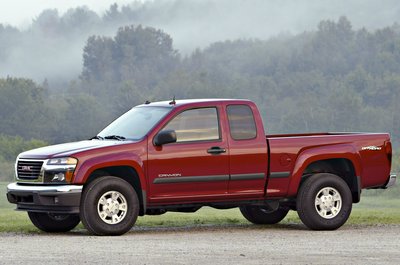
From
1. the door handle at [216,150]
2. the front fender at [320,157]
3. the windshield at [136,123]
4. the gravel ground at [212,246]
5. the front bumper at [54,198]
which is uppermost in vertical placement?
the windshield at [136,123]

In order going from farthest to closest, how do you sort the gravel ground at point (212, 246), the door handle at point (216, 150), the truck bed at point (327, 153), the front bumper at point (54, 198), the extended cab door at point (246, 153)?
the truck bed at point (327, 153)
the extended cab door at point (246, 153)
the door handle at point (216, 150)
the front bumper at point (54, 198)
the gravel ground at point (212, 246)

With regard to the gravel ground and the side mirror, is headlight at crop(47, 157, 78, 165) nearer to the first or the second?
the gravel ground

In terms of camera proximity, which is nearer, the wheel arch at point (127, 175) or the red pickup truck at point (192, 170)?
the red pickup truck at point (192, 170)

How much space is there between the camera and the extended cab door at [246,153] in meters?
15.7

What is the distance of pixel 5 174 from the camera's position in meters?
142

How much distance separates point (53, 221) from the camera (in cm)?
1625

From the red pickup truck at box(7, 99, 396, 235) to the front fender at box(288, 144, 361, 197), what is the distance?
1cm

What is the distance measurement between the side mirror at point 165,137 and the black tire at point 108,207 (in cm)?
67

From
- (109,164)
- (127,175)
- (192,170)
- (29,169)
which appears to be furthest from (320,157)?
(29,169)

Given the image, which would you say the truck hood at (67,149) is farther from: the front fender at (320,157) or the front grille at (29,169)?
the front fender at (320,157)

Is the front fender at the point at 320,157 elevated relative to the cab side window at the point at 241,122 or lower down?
lower down

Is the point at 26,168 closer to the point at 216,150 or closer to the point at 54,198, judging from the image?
the point at 54,198

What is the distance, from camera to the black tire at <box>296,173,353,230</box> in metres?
16.1

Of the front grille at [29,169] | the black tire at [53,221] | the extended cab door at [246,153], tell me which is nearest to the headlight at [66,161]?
the front grille at [29,169]
